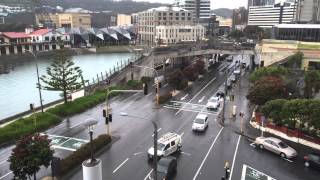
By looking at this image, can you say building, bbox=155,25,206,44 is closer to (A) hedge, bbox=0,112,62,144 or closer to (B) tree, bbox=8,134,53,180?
(A) hedge, bbox=0,112,62,144

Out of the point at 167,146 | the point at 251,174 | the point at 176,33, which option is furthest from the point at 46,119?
the point at 176,33

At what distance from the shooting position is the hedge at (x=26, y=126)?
103 ft

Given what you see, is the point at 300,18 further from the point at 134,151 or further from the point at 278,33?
the point at 134,151

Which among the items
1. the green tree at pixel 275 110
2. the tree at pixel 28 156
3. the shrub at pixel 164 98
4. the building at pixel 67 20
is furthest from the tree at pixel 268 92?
the building at pixel 67 20

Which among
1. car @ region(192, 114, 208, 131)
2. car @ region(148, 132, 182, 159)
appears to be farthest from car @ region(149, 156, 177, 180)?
car @ region(192, 114, 208, 131)

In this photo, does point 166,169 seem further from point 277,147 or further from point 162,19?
point 162,19

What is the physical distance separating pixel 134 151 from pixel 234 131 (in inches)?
437

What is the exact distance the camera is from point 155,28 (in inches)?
5871

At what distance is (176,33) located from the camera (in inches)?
5502

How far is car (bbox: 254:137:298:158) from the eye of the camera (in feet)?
Result: 88.7

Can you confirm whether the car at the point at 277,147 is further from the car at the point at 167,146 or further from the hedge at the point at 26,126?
the hedge at the point at 26,126

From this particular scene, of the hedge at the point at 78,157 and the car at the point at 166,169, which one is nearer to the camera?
the car at the point at 166,169

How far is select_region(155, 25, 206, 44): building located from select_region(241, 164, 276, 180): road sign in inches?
4370

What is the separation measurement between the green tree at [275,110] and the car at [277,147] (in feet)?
9.26
